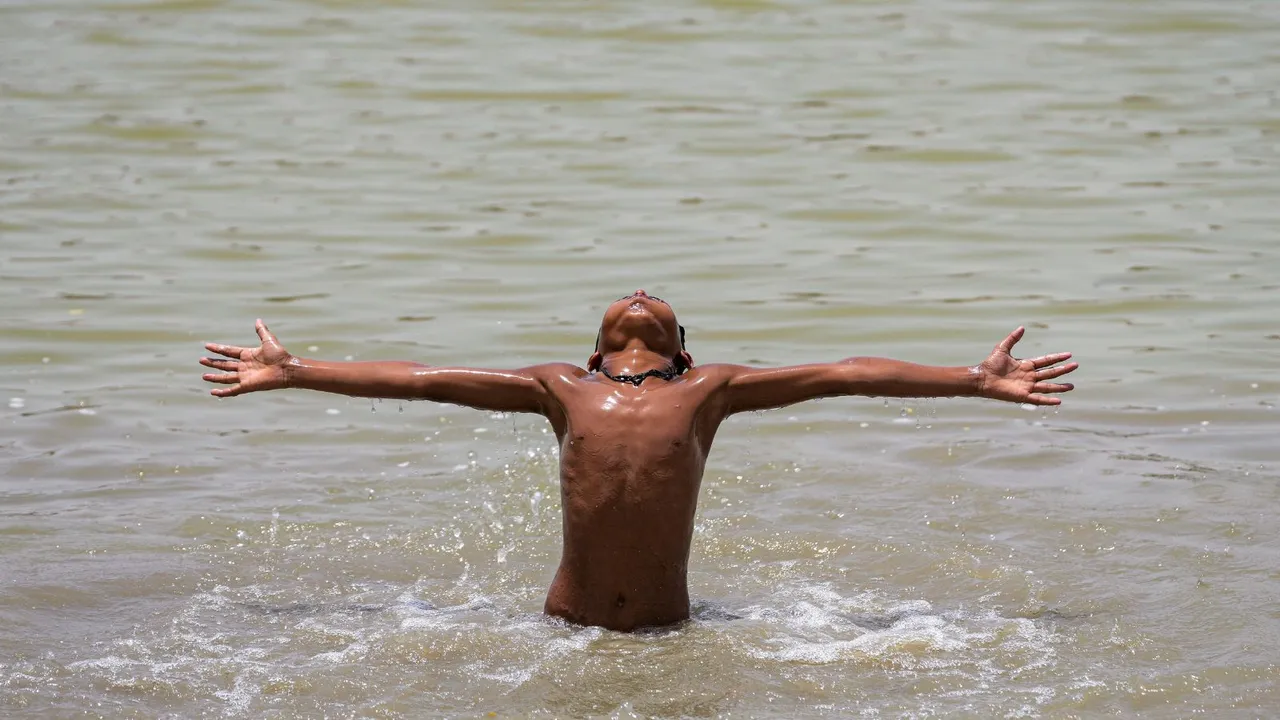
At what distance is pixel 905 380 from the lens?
540cm

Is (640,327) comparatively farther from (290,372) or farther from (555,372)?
(290,372)

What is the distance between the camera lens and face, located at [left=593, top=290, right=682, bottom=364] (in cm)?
558

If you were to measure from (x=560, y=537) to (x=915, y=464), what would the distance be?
1.98 m

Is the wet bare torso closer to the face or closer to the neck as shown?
the neck

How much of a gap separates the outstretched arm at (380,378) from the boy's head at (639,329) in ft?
0.65

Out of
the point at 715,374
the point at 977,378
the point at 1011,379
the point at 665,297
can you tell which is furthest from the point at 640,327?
the point at 665,297

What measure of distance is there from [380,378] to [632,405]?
0.87 metres

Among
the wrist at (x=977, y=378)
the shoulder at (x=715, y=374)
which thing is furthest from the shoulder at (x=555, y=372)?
the wrist at (x=977, y=378)

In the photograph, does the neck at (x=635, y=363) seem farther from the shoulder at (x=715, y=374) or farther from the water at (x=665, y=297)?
the water at (x=665, y=297)

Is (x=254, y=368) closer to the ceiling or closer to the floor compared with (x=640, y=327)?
closer to the floor

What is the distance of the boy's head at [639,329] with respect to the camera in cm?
559

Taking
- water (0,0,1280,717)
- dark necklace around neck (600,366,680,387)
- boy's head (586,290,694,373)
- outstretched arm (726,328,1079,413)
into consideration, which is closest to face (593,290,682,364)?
boy's head (586,290,694,373)

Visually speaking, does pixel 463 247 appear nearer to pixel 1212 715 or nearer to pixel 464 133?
pixel 464 133

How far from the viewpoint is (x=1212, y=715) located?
4.93 metres
